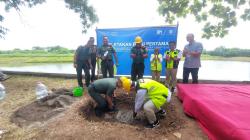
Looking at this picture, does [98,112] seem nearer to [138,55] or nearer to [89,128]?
[89,128]

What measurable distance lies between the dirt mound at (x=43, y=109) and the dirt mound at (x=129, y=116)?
557 millimetres

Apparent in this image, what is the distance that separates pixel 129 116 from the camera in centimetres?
482

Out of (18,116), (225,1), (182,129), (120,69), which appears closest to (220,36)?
(225,1)

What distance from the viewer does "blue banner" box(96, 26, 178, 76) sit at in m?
6.56

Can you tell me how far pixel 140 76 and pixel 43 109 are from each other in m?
2.78

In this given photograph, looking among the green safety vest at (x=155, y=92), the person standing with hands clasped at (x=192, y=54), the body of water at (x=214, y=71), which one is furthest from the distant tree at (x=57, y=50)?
the green safety vest at (x=155, y=92)

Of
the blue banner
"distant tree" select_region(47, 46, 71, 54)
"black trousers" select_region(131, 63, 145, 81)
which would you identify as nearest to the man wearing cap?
"black trousers" select_region(131, 63, 145, 81)

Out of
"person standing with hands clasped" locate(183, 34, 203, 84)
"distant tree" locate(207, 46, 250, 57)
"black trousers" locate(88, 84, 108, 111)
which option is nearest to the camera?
"black trousers" locate(88, 84, 108, 111)

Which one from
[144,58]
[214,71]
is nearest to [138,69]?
[144,58]

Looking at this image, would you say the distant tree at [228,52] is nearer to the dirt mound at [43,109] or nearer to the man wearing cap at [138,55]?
the man wearing cap at [138,55]

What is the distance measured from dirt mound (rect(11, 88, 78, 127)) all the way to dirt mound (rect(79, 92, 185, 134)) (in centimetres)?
56

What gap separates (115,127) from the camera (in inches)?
146

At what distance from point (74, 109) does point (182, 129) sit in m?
2.39

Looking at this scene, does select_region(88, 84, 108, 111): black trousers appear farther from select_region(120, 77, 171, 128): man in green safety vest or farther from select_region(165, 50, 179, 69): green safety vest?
select_region(165, 50, 179, 69): green safety vest
